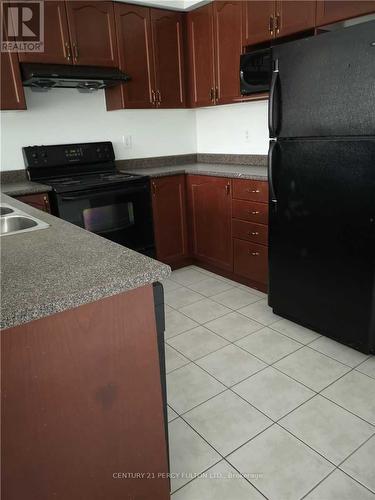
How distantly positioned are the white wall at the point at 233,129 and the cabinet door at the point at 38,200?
68.5 inches

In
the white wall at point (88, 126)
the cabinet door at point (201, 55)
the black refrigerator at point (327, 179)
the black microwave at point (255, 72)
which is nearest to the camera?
the black refrigerator at point (327, 179)

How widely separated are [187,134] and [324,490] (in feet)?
10.7

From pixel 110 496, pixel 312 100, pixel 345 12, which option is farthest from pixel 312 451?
pixel 345 12

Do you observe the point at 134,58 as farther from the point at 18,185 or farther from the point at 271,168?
the point at 271,168

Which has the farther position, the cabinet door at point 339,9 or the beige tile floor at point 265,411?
the cabinet door at point 339,9

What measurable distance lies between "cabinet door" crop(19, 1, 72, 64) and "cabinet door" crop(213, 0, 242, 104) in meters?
1.16

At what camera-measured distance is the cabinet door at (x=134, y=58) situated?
303 centimetres

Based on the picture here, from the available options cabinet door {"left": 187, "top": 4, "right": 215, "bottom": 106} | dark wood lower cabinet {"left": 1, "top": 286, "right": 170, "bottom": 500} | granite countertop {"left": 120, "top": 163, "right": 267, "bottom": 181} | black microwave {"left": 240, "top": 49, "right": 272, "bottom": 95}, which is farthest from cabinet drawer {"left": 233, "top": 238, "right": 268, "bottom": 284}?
dark wood lower cabinet {"left": 1, "top": 286, "right": 170, "bottom": 500}

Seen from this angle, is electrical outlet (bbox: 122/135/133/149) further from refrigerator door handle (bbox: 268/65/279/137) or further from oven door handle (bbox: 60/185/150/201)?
refrigerator door handle (bbox: 268/65/279/137)

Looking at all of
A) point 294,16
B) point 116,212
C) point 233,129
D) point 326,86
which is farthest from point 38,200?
point 294,16

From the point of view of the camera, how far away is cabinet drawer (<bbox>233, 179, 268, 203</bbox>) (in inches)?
105

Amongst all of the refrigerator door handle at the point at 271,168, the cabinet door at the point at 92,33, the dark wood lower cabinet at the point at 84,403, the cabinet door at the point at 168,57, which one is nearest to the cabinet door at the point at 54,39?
the cabinet door at the point at 92,33

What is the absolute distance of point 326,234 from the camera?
2123 mm

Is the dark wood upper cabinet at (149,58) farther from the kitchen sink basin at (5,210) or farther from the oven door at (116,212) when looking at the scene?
the kitchen sink basin at (5,210)
